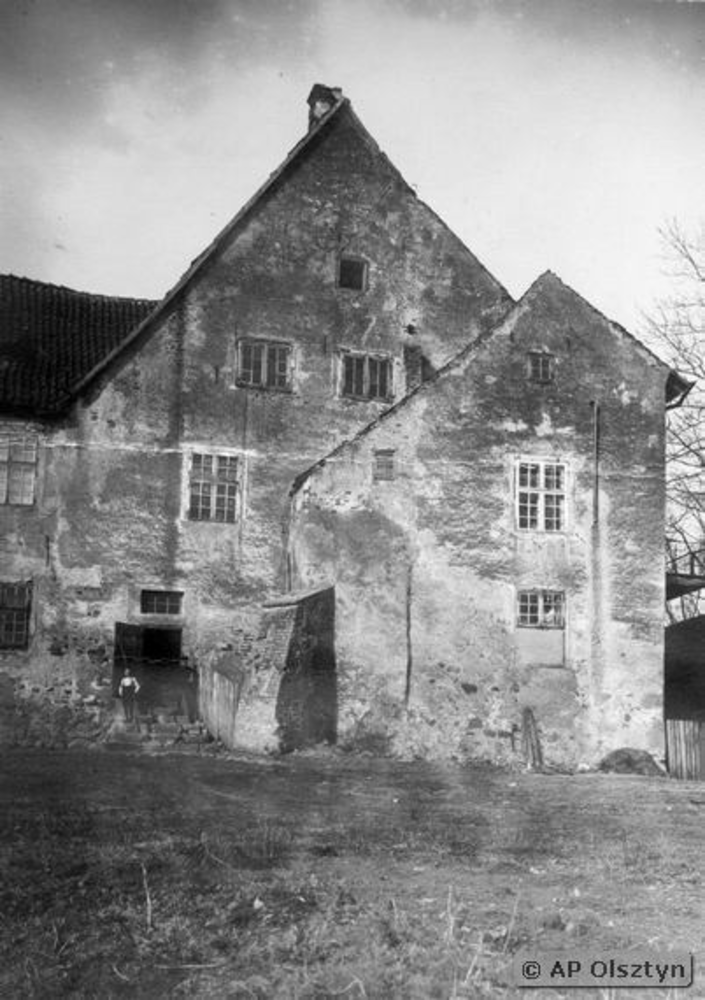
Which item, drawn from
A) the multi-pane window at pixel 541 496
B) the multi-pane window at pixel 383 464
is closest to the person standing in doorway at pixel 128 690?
the multi-pane window at pixel 383 464

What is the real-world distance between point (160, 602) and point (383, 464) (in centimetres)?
527

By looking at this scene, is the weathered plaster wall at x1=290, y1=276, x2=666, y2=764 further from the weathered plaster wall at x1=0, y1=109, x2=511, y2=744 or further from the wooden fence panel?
the weathered plaster wall at x1=0, y1=109, x2=511, y2=744

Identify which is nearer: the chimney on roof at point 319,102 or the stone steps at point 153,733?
the stone steps at point 153,733

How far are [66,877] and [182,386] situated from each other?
537 inches

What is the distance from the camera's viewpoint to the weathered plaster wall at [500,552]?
18.9m

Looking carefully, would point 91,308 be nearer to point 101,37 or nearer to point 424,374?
point 424,374

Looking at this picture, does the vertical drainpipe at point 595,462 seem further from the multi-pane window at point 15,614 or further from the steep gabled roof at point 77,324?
the multi-pane window at point 15,614

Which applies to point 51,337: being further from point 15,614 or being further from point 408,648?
point 408,648

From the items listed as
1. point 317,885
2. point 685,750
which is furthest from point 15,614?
point 685,750

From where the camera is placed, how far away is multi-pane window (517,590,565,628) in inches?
768

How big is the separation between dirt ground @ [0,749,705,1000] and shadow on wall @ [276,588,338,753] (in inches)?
114

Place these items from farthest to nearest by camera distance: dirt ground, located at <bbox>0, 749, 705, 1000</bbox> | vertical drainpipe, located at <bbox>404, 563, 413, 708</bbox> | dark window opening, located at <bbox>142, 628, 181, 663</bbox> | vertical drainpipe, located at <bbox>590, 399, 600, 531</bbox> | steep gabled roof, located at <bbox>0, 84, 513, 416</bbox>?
steep gabled roof, located at <bbox>0, 84, 513, 416</bbox> → dark window opening, located at <bbox>142, 628, 181, 663</bbox> → vertical drainpipe, located at <bbox>590, 399, 600, 531</bbox> → vertical drainpipe, located at <bbox>404, 563, 413, 708</bbox> → dirt ground, located at <bbox>0, 749, 705, 1000</bbox>

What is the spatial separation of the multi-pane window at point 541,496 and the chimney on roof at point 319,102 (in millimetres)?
9094

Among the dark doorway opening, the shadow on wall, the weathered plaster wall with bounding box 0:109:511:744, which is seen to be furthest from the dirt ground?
the weathered plaster wall with bounding box 0:109:511:744
